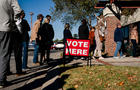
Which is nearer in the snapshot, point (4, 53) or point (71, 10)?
point (4, 53)

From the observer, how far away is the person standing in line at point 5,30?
367cm

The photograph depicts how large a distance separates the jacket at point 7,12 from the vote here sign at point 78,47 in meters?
2.19

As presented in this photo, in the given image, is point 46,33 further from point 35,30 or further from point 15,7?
point 15,7

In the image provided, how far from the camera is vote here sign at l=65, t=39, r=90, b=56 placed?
5.43 m

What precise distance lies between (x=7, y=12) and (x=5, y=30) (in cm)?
42

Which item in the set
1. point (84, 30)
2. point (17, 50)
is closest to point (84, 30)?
point (84, 30)

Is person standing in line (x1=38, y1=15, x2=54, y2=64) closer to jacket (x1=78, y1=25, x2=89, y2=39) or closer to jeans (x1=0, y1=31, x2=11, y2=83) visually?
jacket (x1=78, y1=25, x2=89, y2=39)

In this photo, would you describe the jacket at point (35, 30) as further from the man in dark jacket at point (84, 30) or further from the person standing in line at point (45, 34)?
A: the man in dark jacket at point (84, 30)

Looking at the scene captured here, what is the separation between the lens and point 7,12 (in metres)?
3.76

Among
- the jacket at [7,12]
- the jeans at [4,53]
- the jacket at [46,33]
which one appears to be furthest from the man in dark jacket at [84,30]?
the jeans at [4,53]

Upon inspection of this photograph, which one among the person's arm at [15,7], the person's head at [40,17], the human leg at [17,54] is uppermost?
the person's head at [40,17]

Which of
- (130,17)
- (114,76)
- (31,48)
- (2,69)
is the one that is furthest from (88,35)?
(31,48)

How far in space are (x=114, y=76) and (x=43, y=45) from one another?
3991 mm

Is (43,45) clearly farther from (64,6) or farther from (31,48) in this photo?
(64,6)
